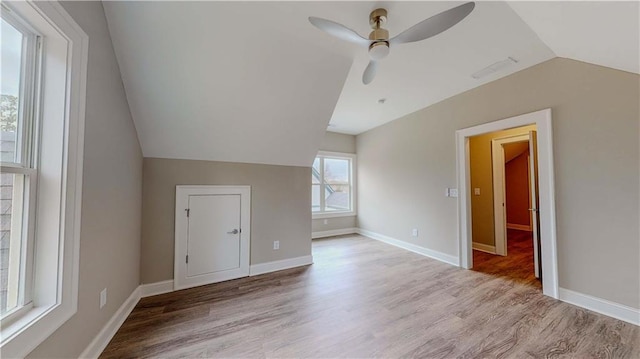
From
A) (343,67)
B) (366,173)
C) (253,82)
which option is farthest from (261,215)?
(366,173)

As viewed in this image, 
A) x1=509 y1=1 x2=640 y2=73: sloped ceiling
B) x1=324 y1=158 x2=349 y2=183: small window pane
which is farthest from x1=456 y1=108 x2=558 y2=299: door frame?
x1=324 y1=158 x2=349 y2=183: small window pane

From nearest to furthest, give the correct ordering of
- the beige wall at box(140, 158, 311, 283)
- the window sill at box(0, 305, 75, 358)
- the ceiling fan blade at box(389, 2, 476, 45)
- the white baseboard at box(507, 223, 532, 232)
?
the window sill at box(0, 305, 75, 358) → the ceiling fan blade at box(389, 2, 476, 45) → the beige wall at box(140, 158, 311, 283) → the white baseboard at box(507, 223, 532, 232)

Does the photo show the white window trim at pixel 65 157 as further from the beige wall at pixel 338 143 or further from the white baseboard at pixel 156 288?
the beige wall at pixel 338 143

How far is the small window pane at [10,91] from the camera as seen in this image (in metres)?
1.05

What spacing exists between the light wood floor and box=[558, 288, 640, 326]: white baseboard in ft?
0.29

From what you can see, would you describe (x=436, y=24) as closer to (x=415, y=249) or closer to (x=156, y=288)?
(x=415, y=249)

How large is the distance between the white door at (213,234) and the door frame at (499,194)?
4249mm

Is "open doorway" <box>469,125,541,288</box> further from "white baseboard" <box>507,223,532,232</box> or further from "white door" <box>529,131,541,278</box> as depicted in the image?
"white baseboard" <box>507,223,532,232</box>

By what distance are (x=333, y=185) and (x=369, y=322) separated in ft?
12.2

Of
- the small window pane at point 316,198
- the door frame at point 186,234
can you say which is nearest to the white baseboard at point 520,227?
the small window pane at point 316,198

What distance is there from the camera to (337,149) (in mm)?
5438

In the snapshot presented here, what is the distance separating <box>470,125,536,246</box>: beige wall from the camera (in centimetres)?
392

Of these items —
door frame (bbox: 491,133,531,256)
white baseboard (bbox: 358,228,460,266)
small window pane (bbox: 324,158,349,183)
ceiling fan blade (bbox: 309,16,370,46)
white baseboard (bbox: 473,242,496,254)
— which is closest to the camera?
ceiling fan blade (bbox: 309,16,370,46)

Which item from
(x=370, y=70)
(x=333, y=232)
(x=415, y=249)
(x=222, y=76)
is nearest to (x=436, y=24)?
(x=370, y=70)
